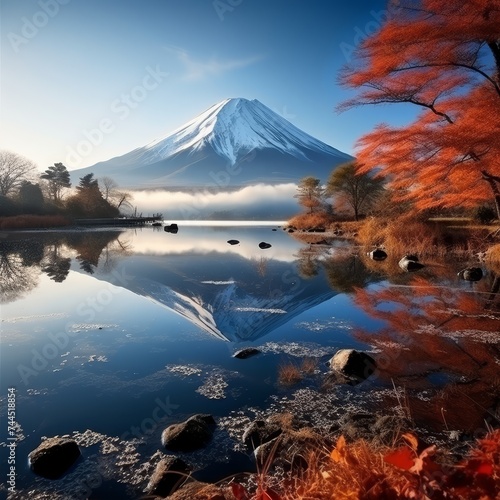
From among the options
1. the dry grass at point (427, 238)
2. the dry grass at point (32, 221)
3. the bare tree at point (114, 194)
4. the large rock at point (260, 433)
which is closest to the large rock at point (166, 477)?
the large rock at point (260, 433)

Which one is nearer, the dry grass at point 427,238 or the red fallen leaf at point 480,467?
the red fallen leaf at point 480,467

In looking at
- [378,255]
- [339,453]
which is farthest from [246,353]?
[378,255]

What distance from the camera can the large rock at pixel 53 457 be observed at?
341cm

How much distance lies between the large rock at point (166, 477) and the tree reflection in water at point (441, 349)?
244 centimetres

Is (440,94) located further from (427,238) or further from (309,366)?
(309,366)

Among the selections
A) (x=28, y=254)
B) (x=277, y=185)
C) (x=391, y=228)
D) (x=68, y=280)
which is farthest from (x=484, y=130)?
(x=277, y=185)

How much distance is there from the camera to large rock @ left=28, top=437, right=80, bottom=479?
134 inches

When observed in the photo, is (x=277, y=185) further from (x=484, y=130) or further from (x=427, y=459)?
(x=427, y=459)

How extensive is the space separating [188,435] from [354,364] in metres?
2.80

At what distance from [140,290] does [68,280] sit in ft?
10.6

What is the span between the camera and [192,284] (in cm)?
1334

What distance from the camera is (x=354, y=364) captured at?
218 inches

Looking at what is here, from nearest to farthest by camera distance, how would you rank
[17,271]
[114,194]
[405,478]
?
1. [405,478]
2. [17,271]
3. [114,194]

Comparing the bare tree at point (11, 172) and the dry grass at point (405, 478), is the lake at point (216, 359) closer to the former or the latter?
the dry grass at point (405, 478)
